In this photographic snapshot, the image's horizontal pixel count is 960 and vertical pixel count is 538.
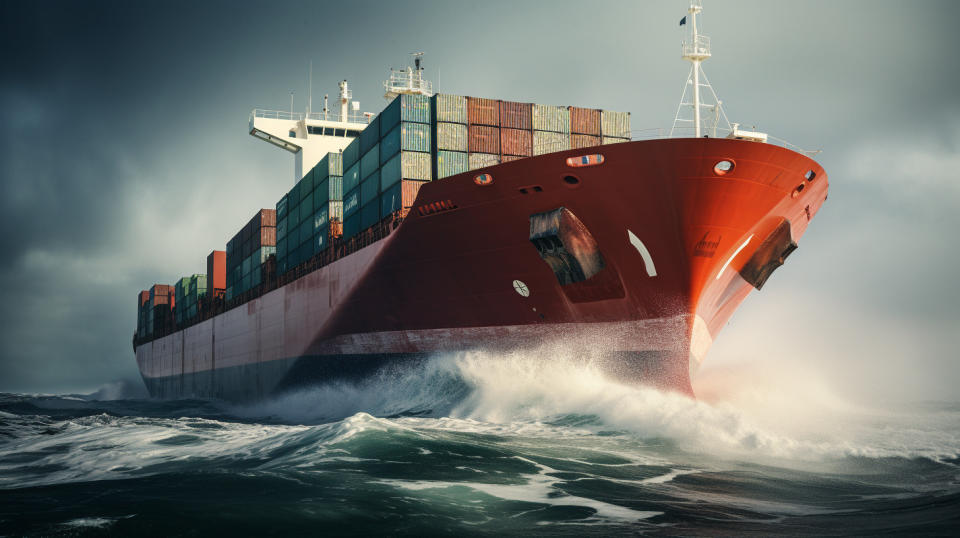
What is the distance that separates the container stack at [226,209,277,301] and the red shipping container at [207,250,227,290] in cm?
300

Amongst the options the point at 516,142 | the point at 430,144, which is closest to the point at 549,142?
the point at 516,142

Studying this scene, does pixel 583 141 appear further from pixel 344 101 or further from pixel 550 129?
pixel 344 101

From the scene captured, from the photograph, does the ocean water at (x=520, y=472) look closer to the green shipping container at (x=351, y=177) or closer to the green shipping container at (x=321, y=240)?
the green shipping container at (x=351, y=177)

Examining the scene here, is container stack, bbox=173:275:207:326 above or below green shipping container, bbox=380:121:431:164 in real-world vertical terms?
below

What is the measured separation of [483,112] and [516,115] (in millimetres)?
1067

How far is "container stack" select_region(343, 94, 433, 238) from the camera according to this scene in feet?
64.2

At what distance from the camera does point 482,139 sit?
2000 cm

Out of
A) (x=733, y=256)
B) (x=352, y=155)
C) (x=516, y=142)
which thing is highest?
(x=352, y=155)

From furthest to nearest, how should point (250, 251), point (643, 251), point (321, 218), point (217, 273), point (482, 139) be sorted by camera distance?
point (217, 273) < point (250, 251) < point (321, 218) < point (482, 139) < point (643, 251)

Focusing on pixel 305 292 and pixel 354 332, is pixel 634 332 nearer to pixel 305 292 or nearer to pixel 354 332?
pixel 354 332

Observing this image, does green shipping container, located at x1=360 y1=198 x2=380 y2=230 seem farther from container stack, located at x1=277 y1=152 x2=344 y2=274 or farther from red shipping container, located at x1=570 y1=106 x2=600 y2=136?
red shipping container, located at x1=570 y1=106 x2=600 y2=136

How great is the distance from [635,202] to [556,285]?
286cm

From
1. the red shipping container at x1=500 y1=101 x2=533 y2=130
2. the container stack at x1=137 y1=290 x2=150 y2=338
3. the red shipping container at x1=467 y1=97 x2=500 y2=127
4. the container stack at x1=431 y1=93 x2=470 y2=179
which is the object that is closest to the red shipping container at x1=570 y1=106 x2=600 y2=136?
the red shipping container at x1=500 y1=101 x2=533 y2=130

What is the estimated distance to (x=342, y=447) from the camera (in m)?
9.66
